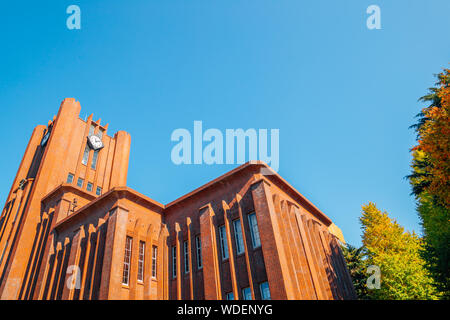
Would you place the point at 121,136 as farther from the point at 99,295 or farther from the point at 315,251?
the point at 315,251

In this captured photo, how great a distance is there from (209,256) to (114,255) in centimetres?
543

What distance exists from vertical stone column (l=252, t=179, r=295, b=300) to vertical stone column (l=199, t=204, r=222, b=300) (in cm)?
322

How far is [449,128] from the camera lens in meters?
13.1

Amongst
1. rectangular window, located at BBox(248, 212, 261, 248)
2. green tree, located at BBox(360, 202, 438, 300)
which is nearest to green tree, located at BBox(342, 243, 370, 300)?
green tree, located at BBox(360, 202, 438, 300)

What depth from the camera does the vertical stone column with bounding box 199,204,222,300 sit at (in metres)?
15.6

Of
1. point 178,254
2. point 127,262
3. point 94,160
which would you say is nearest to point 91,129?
point 94,160

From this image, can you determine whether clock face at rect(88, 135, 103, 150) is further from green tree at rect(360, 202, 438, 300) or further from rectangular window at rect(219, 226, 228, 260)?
green tree at rect(360, 202, 438, 300)

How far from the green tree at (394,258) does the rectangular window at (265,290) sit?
40.1 feet

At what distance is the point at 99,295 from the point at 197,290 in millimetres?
5396

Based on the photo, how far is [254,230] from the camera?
16203 millimetres

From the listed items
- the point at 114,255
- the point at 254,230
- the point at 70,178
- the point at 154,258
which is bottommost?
the point at 114,255

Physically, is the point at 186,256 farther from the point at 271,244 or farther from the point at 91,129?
the point at 91,129

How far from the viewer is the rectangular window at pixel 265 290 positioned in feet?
46.1

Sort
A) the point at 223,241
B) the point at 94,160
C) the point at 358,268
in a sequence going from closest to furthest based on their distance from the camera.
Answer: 1. the point at 223,241
2. the point at 358,268
3. the point at 94,160
